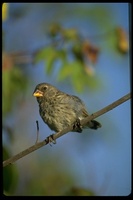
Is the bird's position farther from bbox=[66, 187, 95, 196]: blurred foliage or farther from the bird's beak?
bbox=[66, 187, 95, 196]: blurred foliage

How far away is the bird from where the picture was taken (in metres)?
3.60

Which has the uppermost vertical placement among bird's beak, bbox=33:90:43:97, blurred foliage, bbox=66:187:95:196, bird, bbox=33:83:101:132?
bird's beak, bbox=33:90:43:97

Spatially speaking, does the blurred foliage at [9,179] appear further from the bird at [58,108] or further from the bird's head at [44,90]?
the bird's head at [44,90]

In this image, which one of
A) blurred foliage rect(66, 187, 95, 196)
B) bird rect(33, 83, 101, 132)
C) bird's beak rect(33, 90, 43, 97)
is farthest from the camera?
bird's beak rect(33, 90, 43, 97)

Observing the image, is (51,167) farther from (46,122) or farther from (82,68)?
(82,68)

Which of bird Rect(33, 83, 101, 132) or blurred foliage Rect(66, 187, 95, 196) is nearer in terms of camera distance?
blurred foliage Rect(66, 187, 95, 196)

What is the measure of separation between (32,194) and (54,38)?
Answer: 3.90 feet

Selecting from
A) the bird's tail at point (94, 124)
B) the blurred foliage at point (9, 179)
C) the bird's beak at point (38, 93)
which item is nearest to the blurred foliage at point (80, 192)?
the blurred foliage at point (9, 179)

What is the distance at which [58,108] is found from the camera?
3779mm

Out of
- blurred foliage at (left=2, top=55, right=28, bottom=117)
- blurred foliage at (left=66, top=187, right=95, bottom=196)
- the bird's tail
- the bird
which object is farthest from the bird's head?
blurred foliage at (left=66, top=187, right=95, bottom=196)

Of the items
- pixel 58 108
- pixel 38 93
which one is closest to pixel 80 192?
pixel 58 108

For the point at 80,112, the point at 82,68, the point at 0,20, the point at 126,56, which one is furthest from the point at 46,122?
the point at 0,20

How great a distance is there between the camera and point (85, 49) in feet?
11.6

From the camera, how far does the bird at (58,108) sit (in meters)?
3.60
